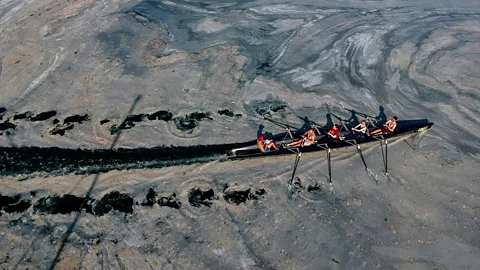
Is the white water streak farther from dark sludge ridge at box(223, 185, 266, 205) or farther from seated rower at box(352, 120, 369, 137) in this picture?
seated rower at box(352, 120, 369, 137)

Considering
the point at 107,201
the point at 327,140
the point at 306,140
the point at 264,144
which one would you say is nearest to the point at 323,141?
the point at 327,140

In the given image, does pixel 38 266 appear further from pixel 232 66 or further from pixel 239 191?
pixel 232 66

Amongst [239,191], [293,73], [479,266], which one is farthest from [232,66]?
[479,266]

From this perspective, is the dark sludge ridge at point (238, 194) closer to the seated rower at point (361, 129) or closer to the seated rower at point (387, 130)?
the seated rower at point (361, 129)

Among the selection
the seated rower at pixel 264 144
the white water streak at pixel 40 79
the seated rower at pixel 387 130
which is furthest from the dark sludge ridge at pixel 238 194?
the white water streak at pixel 40 79

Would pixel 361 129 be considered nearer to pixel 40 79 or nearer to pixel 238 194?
pixel 238 194

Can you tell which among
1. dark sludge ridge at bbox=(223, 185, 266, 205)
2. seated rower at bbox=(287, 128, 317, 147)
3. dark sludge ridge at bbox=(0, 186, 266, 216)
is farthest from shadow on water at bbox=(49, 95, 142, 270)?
seated rower at bbox=(287, 128, 317, 147)
